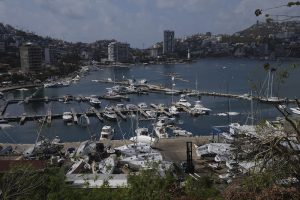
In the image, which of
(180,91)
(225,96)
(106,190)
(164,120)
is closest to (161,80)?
(180,91)

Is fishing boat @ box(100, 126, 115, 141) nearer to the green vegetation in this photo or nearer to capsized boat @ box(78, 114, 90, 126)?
capsized boat @ box(78, 114, 90, 126)

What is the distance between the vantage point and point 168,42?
105 meters

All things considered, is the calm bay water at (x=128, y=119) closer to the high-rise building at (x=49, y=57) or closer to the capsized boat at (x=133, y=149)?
the capsized boat at (x=133, y=149)

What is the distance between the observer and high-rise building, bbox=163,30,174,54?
103375mm

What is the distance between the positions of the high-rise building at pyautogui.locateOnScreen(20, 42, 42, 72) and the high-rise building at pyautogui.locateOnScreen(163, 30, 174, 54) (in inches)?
2048

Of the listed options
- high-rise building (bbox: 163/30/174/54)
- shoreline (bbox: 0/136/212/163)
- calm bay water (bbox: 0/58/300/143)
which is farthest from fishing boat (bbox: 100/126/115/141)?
high-rise building (bbox: 163/30/174/54)

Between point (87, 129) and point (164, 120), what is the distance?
4084mm

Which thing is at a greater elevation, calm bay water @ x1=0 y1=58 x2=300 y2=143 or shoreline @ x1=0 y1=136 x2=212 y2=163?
shoreline @ x1=0 y1=136 x2=212 y2=163

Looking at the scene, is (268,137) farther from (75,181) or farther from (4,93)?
(4,93)

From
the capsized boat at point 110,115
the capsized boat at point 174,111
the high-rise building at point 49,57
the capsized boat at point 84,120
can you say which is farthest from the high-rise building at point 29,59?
the capsized boat at point 174,111

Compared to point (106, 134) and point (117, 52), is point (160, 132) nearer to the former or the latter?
point (106, 134)

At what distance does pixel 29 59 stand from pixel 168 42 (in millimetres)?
56824

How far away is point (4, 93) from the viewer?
38.7 metres

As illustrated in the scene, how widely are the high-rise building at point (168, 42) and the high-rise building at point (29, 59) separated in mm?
52023
